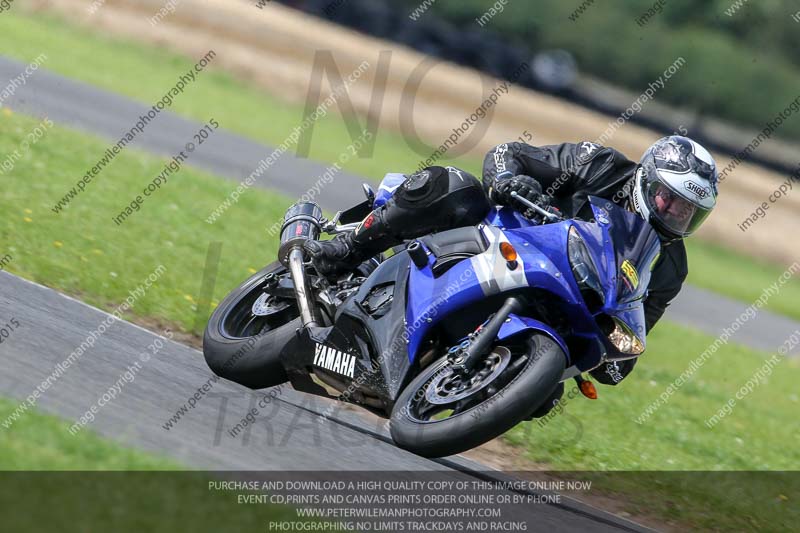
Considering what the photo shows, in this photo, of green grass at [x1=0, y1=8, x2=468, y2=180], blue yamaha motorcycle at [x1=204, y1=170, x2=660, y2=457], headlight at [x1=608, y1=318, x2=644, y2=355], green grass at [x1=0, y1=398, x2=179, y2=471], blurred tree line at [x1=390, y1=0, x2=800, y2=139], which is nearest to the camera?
green grass at [x1=0, y1=398, x2=179, y2=471]

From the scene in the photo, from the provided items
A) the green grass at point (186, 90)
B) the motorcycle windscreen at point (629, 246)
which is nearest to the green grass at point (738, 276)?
the green grass at point (186, 90)

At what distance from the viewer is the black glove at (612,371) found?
235 inches

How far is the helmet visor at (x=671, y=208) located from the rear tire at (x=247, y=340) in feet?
6.37

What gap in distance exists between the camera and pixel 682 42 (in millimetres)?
26828

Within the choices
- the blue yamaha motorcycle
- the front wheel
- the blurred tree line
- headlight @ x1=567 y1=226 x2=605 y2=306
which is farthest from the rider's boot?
the blurred tree line

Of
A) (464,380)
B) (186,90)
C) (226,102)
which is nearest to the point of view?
(464,380)

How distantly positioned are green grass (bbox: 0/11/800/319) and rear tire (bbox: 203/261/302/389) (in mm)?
12125

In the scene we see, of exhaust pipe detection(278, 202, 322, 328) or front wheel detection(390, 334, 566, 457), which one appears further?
exhaust pipe detection(278, 202, 322, 328)

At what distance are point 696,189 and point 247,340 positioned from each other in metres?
2.49

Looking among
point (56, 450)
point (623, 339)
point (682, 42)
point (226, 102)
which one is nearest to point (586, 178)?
point (623, 339)

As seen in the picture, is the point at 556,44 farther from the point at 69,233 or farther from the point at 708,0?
the point at 69,233

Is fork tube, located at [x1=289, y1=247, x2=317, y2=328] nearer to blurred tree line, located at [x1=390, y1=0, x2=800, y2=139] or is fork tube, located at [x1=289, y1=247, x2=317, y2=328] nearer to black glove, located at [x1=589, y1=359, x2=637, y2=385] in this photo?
black glove, located at [x1=589, y1=359, x2=637, y2=385]

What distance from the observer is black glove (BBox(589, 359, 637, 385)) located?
19.6 feet

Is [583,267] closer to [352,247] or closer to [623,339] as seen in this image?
[623,339]
